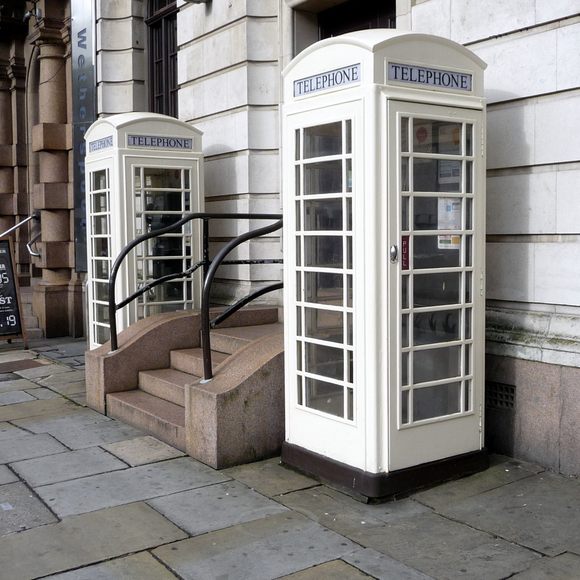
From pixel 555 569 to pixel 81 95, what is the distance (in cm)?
1064

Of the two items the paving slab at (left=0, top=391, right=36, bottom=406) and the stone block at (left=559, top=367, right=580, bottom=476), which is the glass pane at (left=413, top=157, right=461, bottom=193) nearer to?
the stone block at (left=559, top=367, right=580, bottom=476)

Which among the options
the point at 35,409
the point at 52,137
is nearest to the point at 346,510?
the point at 35,409

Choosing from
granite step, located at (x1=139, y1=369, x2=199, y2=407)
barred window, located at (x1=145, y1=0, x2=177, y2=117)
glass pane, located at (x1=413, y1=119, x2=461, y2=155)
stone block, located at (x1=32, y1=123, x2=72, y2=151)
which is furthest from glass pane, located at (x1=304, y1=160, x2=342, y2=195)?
stone block, located at (x1=32, y1=123, x2=72, y2=151)

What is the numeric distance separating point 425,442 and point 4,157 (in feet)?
50.7

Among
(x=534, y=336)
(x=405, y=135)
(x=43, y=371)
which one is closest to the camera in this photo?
(x=405, y=135)

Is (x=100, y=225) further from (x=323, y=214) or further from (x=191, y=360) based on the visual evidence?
(x=323, y=214)

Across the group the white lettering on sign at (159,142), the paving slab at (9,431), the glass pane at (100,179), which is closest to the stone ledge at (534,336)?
the paving slab at (9,431)

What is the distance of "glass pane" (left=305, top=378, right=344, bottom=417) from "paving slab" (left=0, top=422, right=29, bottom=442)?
114 inches

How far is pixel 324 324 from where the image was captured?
5.79 metres

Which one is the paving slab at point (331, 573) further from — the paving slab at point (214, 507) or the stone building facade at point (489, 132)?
the stone building facade at point (489, 132)

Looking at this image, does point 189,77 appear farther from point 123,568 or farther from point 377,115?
point 123,568

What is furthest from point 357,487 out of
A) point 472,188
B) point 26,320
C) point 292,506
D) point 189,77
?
point 26,320

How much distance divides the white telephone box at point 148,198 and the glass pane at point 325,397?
12.0 ft

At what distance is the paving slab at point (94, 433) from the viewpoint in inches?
277
